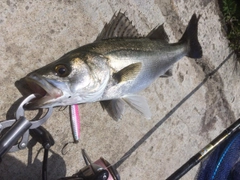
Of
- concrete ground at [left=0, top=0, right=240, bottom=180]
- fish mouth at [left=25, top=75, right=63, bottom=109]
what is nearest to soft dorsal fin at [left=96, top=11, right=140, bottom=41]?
concrete ground at [left=0, top=0, right=240, bottom=180]

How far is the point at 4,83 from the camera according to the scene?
1521 mm

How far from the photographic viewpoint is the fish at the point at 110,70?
1395 millimetres

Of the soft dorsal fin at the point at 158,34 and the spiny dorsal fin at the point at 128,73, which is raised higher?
the soft dorsal fin at the point at 158,34

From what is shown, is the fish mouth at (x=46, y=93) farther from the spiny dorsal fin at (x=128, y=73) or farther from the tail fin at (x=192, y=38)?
the tail fin at (x=192, y=38)

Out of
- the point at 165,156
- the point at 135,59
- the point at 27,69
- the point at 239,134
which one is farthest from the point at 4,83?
the point at 239,134

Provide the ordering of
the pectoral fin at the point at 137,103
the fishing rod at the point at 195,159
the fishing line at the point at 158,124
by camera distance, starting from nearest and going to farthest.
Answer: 1. the fishing rod at the point at 195,159
2. the pectoral fin at the point at 137,103
3. the fishing line at the point at 158,124

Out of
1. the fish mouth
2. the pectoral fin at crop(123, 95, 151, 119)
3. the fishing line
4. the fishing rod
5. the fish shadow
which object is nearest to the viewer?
the fish mouth

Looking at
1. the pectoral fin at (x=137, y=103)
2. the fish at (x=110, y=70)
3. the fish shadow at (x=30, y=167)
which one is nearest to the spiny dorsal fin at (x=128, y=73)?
the fish at (x=110, y=70)

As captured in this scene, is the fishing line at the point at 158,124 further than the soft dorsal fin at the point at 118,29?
Yes

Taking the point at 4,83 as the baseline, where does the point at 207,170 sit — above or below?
below

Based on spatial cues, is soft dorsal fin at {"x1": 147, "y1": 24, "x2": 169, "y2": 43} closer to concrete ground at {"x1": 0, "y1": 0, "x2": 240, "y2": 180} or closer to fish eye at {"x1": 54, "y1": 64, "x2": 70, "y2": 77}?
concrete ground at {"x1": 0, "y1": 0, "x2": 240, "y2": 180}

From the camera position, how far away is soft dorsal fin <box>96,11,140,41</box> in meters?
1.69

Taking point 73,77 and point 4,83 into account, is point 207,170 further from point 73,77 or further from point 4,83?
point 4,83

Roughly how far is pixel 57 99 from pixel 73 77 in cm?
14
